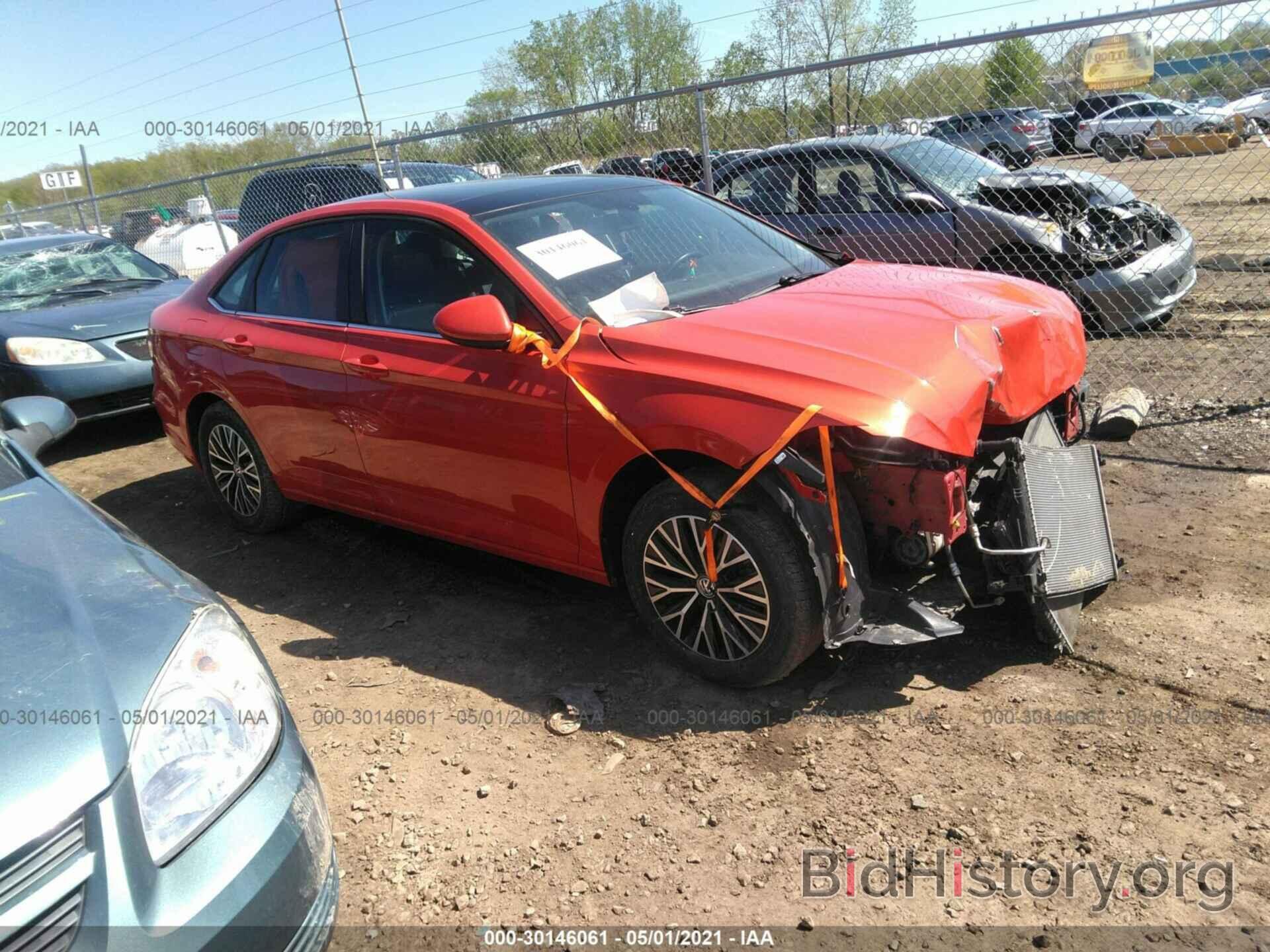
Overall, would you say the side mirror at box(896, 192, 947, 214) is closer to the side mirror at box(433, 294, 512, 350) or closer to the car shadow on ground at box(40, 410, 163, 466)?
the side mirror at box(433, 294, 512, 350)

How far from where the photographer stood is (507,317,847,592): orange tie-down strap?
112 inches

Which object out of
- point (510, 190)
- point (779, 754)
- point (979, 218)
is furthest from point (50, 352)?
point (979, 218)

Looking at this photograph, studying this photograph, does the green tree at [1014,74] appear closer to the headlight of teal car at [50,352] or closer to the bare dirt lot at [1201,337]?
the bare dirt lot at [1201,337]

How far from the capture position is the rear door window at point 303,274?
14.2 ft

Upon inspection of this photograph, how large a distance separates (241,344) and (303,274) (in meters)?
0.51

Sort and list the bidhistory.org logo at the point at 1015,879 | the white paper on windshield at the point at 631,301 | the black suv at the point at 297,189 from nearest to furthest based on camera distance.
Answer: the bidhistory.org logo at the point at 1015,879 → the white paper on windshield at the point at 631,301 → the black suv at the point at 297,189

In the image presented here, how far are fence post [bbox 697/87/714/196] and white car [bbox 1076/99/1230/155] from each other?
8.61 ft

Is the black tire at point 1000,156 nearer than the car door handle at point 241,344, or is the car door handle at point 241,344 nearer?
the car door handle at point 241,344

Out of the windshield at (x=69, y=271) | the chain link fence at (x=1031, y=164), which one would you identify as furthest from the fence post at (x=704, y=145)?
the windshield at (x=69, y=271)

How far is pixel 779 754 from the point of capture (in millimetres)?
3018

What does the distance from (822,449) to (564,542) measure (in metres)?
1.17

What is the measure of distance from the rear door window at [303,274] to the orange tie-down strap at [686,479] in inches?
51.9

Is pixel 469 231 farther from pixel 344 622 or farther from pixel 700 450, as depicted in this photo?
pixel 344 622

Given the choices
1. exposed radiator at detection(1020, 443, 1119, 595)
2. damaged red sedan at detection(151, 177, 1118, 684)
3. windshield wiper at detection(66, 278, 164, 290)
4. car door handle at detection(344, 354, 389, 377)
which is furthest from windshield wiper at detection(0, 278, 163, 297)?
exposed radiator at detection(1020, 443, 1119, 595)
